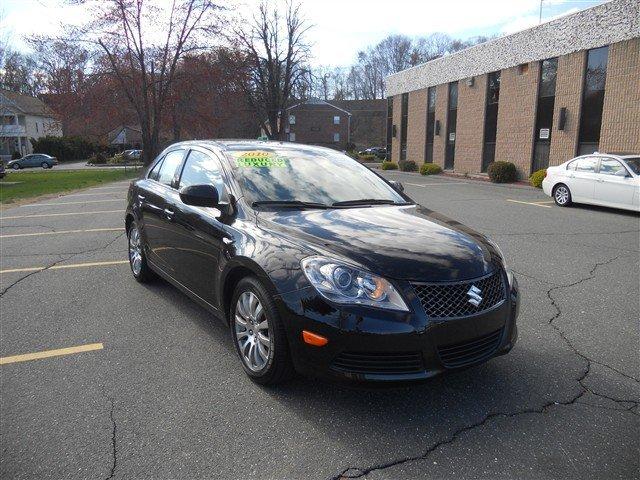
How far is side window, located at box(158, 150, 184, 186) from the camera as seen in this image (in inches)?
199

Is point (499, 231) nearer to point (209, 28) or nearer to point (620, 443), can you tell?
point (620, 443)

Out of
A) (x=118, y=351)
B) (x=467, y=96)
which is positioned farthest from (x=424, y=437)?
(x=467, y=96)

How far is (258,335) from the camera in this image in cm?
329

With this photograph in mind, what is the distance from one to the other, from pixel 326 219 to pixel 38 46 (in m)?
34.7

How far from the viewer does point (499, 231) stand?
9289 mm

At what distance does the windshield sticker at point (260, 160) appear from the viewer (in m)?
4.14

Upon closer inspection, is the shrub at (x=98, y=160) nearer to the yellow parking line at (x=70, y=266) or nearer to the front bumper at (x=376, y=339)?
the yellow parking line at (x=70, y=266)

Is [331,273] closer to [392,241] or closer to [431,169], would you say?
A: [392,241]

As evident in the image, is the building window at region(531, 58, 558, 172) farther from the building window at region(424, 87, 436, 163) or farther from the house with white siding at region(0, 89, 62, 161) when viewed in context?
the house with white siding at region(0, 89, 62, 161)

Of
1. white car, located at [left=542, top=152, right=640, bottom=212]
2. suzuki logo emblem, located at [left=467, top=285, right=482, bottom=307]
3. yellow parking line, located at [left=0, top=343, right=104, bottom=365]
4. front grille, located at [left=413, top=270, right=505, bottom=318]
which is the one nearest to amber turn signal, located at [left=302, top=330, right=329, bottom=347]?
front grille, located at [left=413, top=270, right=505, bottom=318]

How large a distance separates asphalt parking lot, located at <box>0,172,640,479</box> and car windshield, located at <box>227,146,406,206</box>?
1.31 meters

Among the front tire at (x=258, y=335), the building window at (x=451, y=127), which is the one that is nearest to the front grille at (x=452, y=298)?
the front tire at (x=258, y=335)

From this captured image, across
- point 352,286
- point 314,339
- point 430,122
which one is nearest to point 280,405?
point 314,339

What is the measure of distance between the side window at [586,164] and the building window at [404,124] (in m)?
23.7
